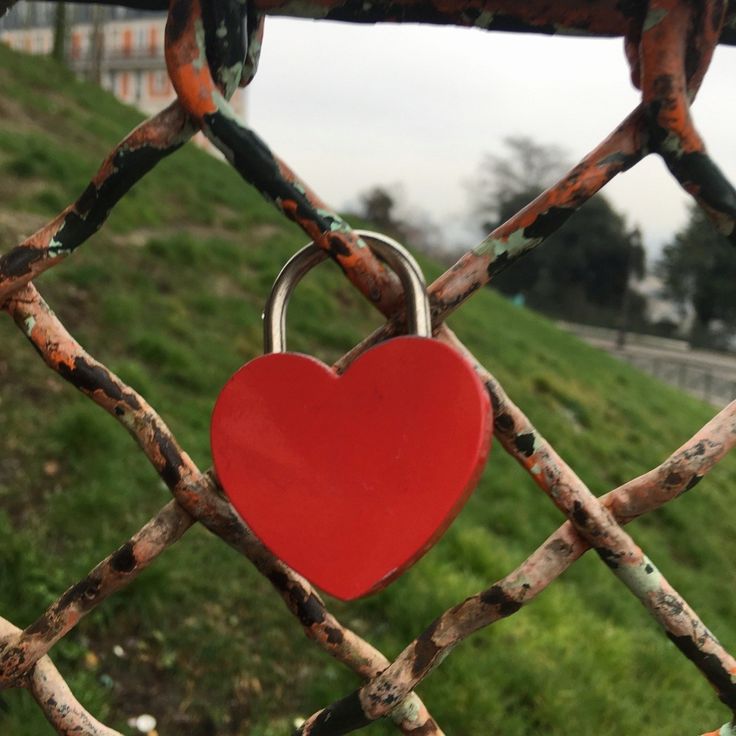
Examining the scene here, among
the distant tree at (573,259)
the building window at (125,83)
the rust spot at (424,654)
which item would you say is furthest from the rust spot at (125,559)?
the building window at (125,83)

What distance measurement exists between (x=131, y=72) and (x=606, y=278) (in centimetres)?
2391

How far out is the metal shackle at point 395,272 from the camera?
59 cm

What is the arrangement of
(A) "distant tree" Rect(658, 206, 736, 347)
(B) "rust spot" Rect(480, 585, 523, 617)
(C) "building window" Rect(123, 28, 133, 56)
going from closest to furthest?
1. (B) "rust spot" Rect(480, 585, 523, 617)
2. (A) "distant tree" Rect(658, 206, 736, 347)
3. (C) "building window" Rect(123, 28, 133, 56)

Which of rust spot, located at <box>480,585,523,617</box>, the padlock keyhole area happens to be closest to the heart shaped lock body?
rust spot, located at <box>480,585,523,617</box>

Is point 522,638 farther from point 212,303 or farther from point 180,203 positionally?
point 180,203

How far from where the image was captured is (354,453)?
0.58 meters

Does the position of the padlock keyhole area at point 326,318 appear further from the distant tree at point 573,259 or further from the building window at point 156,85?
the building window at point 156,85

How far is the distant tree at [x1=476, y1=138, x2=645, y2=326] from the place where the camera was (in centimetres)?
2334

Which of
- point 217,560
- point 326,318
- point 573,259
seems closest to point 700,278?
point 573,259

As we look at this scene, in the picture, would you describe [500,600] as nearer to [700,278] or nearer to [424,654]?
[424,654]

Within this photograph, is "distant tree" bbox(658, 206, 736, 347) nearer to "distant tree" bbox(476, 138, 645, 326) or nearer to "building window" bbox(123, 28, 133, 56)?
"distant tree" bbox(476, 138, 645, 326)

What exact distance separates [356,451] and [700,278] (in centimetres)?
2550

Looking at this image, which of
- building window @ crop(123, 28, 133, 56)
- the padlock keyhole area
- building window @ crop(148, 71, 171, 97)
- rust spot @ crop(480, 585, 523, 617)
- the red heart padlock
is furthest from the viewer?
building window @ crop(123, 28, 133, 56)

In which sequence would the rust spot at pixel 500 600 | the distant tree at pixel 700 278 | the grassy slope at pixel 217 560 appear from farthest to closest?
the distant tree at pixel 700 278 → the grassy slope at pixel 217 560 → the rust spot at pixel 500 600
